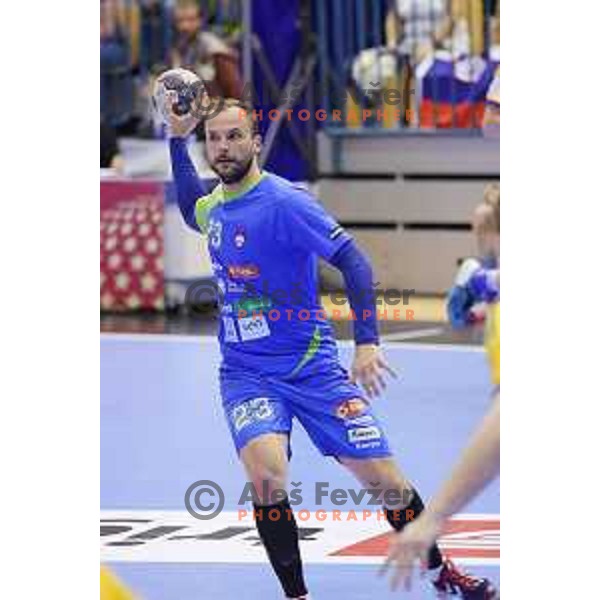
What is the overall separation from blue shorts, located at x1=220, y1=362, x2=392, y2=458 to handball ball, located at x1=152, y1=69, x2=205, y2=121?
975 millimetres

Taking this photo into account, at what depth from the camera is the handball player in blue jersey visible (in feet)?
23.7

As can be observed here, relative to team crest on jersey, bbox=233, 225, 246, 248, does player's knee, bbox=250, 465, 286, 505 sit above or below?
below

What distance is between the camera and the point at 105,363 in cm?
1548

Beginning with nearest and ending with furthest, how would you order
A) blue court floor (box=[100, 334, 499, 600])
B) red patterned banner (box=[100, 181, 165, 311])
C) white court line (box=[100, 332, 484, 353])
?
blue court floor (box=[100, 334, 499, 600]), white court line (box=[100, 332, 484, 353]), red patterned banner (box=[100, 181, 165, 311])

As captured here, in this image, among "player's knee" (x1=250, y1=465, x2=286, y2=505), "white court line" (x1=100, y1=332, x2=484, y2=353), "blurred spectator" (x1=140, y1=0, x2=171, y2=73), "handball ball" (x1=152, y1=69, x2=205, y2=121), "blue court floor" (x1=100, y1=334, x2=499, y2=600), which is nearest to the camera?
"handball ball" (x1=152, y1=69, x2=205, y2=121)

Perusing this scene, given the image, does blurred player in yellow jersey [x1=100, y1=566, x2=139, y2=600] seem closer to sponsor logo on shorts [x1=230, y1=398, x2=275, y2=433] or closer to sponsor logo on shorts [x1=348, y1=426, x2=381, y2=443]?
sponsor logo on shorts [x1=230, y1=398, x2=275, y2=433]

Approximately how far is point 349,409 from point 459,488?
2.95m

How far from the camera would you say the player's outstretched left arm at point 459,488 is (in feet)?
14.3

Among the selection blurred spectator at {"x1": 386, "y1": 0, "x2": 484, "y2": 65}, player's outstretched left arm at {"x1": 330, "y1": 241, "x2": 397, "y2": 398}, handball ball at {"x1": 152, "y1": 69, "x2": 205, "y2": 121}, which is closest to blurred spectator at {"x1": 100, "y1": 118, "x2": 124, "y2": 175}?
blurred spectator at {"x1": 386, "y1": 0, "x2": 484, "y2": 65}

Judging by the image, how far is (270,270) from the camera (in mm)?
7250

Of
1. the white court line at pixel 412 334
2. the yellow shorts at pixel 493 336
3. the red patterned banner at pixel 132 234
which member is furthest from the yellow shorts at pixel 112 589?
the red patterned banner at pixel 132 234
